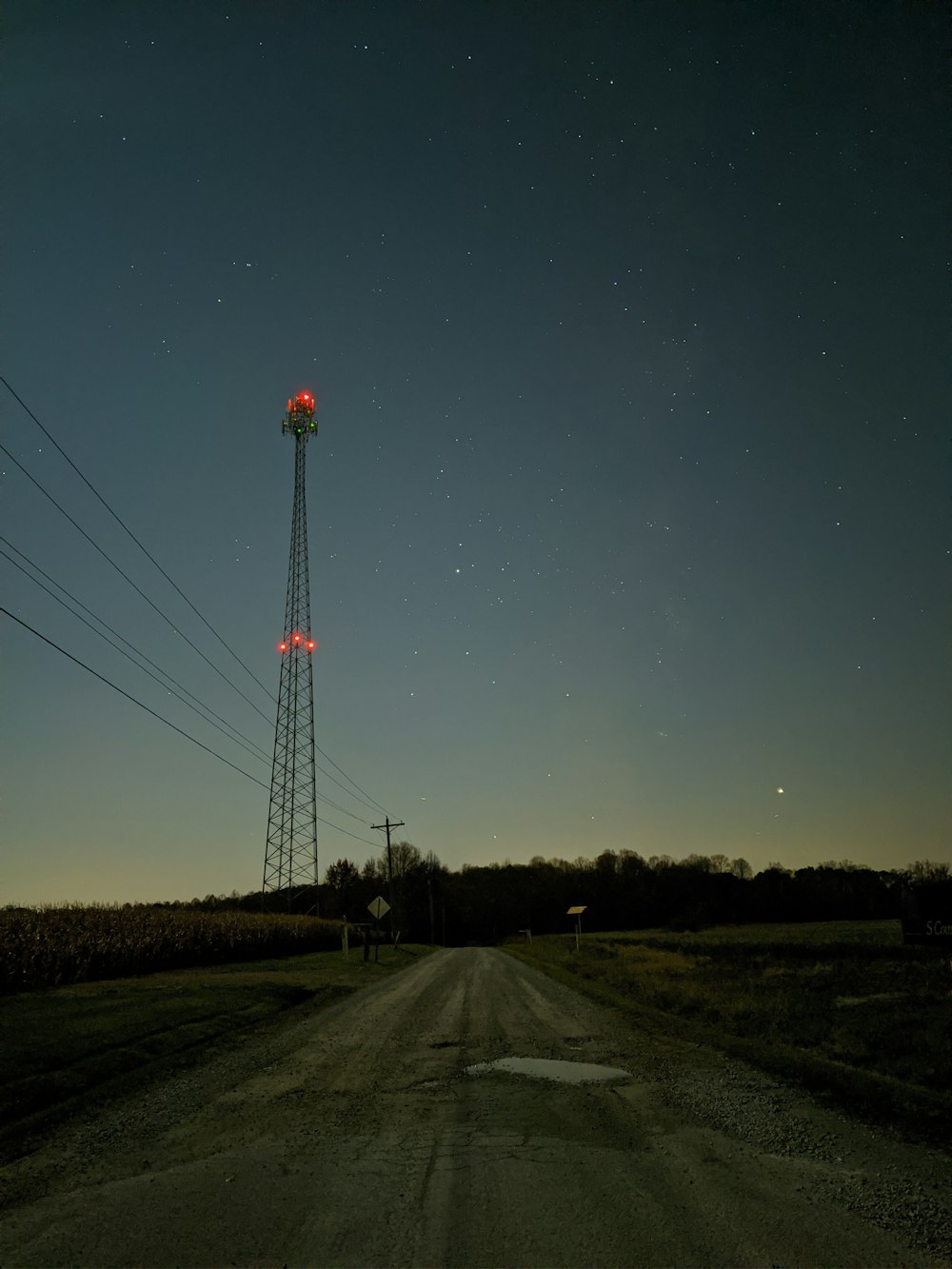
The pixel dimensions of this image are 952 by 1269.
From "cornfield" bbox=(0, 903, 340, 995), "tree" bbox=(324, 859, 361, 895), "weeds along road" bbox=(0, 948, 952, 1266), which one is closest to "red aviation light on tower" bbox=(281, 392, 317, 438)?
"cornfield" bbox=(0, 903, 340, 995)

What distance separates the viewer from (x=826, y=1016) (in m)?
14.8

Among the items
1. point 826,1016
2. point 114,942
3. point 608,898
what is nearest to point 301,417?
point 114,942

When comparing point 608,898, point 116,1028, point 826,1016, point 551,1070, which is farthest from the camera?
point 608,898

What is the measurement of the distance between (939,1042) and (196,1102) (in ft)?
34.7

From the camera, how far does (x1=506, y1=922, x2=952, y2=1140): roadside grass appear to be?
26.8 ft

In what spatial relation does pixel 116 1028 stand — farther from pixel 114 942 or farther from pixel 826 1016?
pixel 114 942

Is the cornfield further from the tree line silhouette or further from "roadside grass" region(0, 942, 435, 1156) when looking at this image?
the tree line silhouette

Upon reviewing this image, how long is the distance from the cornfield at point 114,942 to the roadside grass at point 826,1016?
55.5 ft

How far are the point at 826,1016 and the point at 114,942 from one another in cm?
2498

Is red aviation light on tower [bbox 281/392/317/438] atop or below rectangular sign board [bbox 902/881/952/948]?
atop

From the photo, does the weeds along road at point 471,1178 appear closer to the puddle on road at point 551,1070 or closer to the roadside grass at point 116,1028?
the puddle on road at point 551,1070

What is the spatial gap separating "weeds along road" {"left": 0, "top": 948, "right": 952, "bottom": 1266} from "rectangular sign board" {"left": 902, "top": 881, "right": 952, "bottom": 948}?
1398 inches

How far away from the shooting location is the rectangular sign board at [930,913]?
3762cm

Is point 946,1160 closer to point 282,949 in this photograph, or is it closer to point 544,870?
point 282,949
